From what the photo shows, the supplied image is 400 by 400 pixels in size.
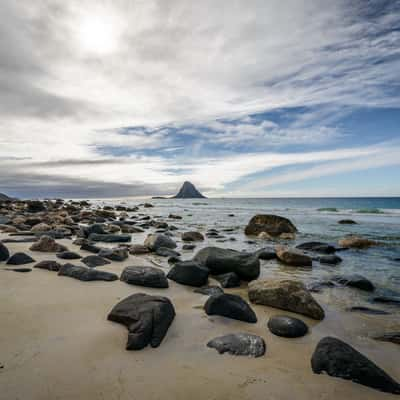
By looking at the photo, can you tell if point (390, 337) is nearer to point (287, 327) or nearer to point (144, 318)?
point (287, 327)

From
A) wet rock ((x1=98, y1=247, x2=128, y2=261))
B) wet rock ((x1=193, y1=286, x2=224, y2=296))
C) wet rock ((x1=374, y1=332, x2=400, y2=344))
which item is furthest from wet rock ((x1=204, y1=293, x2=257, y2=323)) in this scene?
wet rock ((x1=98, y1=247, x2=128, y2=261))

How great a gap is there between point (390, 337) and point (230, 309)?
1950 millimetres

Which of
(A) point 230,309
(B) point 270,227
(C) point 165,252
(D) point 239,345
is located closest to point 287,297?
(A) point 230,309

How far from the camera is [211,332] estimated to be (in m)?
2.93

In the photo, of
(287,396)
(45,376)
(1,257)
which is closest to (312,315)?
(287,396)

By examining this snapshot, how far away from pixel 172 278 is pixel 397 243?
31.5 feet

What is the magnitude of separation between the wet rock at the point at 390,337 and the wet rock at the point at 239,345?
1.57 meters

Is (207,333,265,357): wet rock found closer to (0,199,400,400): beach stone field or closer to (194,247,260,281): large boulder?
(0,199,400,400): beach stone field

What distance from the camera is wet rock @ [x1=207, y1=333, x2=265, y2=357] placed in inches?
99.0

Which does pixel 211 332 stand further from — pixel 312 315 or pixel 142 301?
pixel 312 315

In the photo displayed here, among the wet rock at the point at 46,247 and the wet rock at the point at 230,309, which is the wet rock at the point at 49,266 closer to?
the wet rock at the point at 46,247

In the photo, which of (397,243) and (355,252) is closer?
(355,252)

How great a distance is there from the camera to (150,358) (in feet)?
7.45

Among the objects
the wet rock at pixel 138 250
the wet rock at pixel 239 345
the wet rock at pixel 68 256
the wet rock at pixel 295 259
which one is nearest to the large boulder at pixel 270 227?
the wet rock at pixel 295 259
